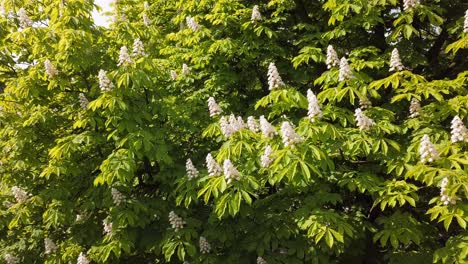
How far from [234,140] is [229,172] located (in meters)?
0.49

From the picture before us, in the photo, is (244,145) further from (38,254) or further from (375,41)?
(38,254)

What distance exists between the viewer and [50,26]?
21.9 feet

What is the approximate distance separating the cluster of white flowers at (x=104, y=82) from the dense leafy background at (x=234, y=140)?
4.2 inches

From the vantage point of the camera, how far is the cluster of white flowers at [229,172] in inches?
181

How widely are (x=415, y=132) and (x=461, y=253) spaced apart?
1.54m

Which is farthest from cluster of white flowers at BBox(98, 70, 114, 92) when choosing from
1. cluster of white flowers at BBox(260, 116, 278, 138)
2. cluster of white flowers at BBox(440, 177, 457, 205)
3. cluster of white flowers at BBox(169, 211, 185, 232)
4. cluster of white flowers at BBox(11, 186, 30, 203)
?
cluster of white flowers at BBox(440, 177, 457, 205)

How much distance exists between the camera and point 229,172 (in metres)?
4.62

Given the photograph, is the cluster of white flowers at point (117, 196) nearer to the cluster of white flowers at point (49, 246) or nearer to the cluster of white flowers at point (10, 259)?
the cluster of white flowers at point (49, 246)

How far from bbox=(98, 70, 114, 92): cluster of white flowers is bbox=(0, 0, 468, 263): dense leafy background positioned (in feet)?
0.35

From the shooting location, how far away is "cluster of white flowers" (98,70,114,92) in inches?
221

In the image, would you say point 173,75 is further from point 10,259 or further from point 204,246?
point 10,259

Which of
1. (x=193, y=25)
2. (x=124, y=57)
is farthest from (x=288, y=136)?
(x=193, y=25)

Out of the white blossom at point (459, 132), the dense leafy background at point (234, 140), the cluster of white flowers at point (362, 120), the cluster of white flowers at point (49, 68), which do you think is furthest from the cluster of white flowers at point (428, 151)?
the cluster of white flowers at point (49, 68)

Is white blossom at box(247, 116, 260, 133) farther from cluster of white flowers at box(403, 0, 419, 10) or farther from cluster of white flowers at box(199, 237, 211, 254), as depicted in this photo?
cluster of white flowers at box(403, 0, 419, 10)
